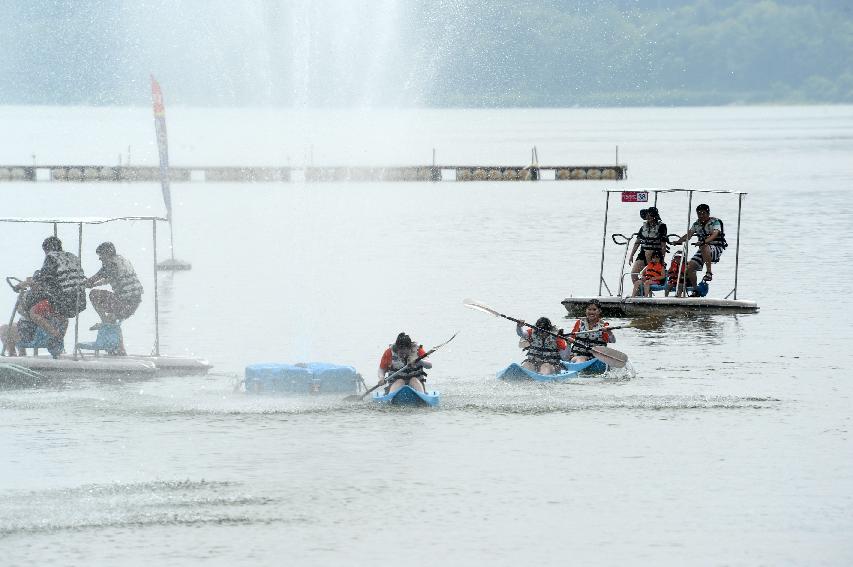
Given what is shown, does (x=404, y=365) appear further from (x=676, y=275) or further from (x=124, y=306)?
(x=676, y=275)

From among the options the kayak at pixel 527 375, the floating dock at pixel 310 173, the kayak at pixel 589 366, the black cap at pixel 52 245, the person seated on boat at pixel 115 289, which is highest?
the floating dock at pixel 310 173

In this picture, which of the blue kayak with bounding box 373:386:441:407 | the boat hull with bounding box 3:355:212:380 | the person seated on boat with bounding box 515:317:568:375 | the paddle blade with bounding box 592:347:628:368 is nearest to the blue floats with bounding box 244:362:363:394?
the blue kayak with bounding box 373:386:441:407

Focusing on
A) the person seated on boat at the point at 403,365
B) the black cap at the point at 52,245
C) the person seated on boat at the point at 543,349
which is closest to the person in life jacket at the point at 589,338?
the person seated on boat at the point at 543,349

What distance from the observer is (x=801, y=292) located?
173ft

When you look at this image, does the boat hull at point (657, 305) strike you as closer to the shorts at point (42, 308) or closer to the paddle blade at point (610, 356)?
the paddle blade at point (610, 356)

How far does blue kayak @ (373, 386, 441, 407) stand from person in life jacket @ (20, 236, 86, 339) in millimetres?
6559

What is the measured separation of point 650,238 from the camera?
42938 millimetres

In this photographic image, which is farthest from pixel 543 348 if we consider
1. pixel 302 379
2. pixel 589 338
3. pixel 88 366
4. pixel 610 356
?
pixel 88 366

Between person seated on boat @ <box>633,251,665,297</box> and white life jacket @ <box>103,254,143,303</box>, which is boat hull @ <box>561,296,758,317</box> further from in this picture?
white life jacket @ <box>103,254,143,303</box>

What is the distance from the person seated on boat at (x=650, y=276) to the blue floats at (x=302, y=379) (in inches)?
584

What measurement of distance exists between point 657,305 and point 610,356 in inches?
389

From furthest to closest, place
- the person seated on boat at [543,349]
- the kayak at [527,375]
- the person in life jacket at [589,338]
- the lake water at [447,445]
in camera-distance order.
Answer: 1. the person in life jacket at [589,338]
2. the person seated on boat at [543,349]
3. the kayak at [527,375]
4. the lake water at [447,445]

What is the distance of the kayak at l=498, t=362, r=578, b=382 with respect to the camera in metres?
32.3

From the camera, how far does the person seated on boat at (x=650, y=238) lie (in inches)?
1670
